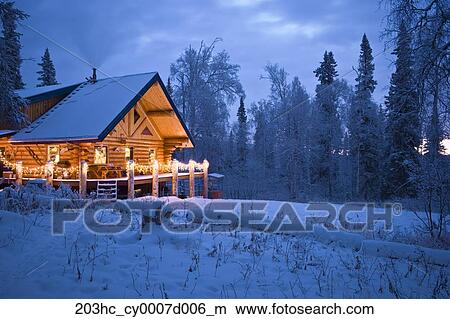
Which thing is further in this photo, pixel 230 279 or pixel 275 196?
pixel 275 196

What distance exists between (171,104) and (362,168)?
2045cm

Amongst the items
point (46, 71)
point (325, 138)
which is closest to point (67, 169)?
point (325, 138)

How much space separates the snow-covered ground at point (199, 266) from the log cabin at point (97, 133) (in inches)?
379

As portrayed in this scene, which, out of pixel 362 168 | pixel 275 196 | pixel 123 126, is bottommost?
pixel 275 196

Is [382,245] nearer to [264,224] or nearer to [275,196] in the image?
[264,224]

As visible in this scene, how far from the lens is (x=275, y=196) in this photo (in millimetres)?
32812

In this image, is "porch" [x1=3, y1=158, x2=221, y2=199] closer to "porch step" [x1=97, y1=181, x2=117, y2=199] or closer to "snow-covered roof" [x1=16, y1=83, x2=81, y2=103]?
"porch step" [x1=97, y1=181, x2=117, y2=199]

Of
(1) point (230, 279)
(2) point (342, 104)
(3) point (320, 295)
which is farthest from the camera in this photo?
(2) point (342, 104)

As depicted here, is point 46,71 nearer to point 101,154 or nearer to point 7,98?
point 101,154

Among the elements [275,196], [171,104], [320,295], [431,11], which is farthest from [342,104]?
[320,295]

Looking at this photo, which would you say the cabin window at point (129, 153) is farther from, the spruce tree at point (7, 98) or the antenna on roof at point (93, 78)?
the spruce tree at point (7, 98)

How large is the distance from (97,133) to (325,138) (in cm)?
2436

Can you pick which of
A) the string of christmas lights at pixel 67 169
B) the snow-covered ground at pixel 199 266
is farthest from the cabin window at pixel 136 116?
the snow-covered ground at pixel 199 266

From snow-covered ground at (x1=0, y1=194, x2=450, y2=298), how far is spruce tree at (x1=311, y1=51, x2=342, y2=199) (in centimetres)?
2646
